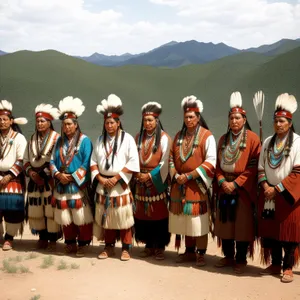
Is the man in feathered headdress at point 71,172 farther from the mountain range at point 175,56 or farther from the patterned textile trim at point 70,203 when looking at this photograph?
the mountain range at point 175,56

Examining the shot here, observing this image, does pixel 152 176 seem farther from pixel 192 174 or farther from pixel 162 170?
pixel 192 174

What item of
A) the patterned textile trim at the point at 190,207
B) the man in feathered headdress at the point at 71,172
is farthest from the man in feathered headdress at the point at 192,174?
the man in feathered headdress at the point at 71,172

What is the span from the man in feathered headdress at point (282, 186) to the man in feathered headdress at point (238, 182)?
130 millimetres

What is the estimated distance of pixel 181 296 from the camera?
4.50 metres

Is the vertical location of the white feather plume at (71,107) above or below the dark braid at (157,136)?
above

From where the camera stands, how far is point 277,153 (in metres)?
4.78

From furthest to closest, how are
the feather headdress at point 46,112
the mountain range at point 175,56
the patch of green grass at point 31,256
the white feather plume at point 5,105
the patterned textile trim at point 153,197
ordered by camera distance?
1. the mountain range at point 175,56
2. the white feather plume at point 5,105
3. the feather headdress at point 46,112
4. the patch of green grass at point 31,256
5. the patterned textile trim at point 153,197

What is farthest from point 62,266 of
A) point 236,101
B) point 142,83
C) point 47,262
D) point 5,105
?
point 142,83

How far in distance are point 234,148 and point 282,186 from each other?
2.22 ft

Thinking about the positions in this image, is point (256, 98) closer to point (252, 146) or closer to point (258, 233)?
point (252, 146)

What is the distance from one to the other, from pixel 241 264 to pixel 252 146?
1.32 metres

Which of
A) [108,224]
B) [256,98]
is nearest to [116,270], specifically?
[108,224]

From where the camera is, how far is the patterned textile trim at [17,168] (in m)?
5.96

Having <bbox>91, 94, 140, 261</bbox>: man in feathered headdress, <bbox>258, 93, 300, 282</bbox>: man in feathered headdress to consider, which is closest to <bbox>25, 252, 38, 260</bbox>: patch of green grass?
<bbox>91, 94, 140, 261</bbox>: man in feathered headdress
